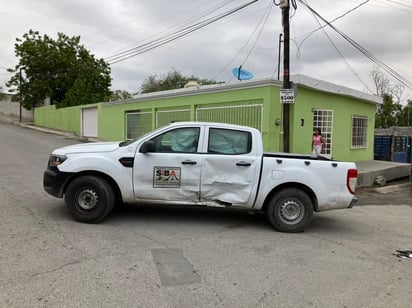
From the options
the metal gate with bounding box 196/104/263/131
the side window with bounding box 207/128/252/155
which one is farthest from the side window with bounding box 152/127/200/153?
the metal gate with bounding box 196/104/263/131

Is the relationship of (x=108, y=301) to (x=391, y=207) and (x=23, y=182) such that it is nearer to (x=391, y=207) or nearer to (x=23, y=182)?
(x=23, y=182)

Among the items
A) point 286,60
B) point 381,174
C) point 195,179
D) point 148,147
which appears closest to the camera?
point 148,147

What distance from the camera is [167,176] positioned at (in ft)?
19.5

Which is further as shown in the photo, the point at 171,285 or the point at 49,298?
the point at 171,285

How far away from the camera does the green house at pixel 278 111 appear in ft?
38.4

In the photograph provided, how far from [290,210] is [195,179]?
1.69 m

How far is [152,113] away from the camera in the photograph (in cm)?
1792

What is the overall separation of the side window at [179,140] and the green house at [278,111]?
519cm

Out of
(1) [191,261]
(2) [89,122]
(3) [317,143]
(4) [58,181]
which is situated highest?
(2) [89,122]

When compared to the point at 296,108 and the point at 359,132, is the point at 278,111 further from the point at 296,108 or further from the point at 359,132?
the point at 359,132

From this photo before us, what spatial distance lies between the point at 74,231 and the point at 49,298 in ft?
6.91

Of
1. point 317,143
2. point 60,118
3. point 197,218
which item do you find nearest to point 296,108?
point 317,143

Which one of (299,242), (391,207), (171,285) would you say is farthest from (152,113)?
(171,285)

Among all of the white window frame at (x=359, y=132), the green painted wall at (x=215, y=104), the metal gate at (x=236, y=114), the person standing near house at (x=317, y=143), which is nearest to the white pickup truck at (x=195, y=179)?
the green painted wall at (x=215, y=104)
